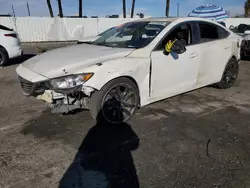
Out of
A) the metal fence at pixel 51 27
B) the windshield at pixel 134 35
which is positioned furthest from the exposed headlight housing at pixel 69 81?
the metal fence at pixel 51 27

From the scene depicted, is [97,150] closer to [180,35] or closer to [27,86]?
[27,86]

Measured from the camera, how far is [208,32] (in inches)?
190

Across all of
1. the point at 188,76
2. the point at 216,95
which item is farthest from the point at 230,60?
the point at 188,76

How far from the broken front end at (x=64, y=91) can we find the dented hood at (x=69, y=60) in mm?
107

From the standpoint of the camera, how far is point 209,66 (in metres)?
4.82

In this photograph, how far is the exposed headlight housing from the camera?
310cm

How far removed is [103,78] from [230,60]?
3.46m

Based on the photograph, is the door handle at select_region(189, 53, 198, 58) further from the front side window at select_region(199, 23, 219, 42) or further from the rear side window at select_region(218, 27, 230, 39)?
the rear side window at select_region(218, 27, 230, 39)

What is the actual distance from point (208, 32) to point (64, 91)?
3.24 meters

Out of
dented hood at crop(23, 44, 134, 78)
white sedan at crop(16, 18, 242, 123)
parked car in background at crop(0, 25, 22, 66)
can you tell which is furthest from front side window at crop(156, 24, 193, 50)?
parked car in background at crop(0, 25, 22, 66)

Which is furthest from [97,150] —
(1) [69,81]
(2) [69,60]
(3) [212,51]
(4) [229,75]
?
(4) [229,75]

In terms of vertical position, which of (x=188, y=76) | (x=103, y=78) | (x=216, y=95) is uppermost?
(x=103, y=78)

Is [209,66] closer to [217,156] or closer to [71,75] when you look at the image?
[217,156]

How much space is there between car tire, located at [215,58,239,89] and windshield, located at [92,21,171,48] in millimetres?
2143
